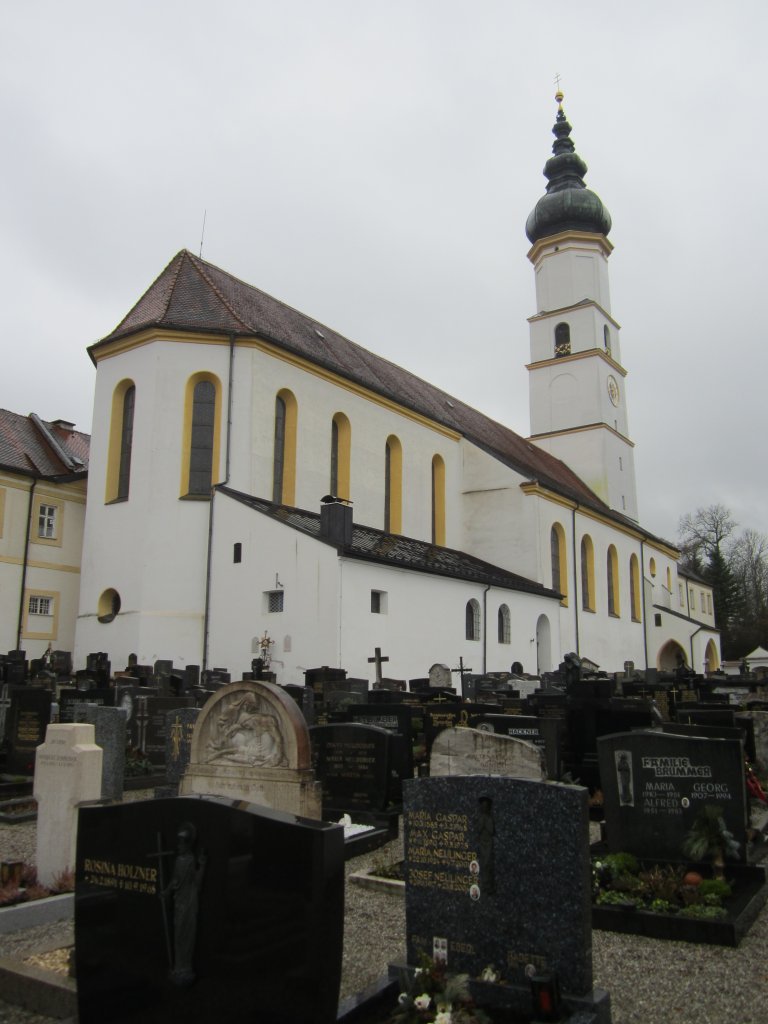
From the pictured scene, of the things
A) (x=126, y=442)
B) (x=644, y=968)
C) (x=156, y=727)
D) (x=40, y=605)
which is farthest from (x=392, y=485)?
(x=644, y=968)

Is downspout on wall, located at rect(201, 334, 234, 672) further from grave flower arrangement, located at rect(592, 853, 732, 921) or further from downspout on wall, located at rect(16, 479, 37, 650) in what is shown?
grave flower arrangement, located at rect(592, 853, 732, 921)

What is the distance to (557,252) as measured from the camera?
142 ft

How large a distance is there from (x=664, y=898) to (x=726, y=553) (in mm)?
70976

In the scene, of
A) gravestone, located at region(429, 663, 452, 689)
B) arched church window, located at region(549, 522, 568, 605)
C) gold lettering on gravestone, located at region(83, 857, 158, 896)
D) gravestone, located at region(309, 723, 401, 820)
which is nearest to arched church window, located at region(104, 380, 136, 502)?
gravestone, located at region(429, 663, 452, 689)

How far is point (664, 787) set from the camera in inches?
268

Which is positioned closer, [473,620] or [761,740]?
[761,740]

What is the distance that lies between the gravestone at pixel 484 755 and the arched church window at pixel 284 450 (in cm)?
1674

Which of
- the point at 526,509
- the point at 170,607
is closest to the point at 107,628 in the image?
the point at 170,607

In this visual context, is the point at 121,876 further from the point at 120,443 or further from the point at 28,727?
the point at 120,443

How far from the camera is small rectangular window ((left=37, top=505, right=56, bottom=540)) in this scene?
2628 cm

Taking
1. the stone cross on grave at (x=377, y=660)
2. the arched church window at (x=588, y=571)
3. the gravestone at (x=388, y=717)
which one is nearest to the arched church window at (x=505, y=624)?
the stone cross on grave at (x=377, y=660)

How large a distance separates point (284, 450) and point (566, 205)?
25.5 metres

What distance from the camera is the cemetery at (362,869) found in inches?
152

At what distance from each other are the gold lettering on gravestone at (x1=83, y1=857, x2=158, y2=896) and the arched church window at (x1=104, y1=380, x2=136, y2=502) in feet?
63.1
